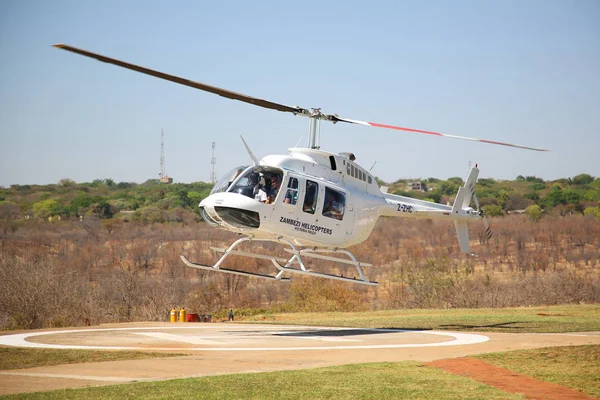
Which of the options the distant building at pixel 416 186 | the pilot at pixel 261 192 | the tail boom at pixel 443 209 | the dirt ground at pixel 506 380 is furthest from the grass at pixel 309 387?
the distant building at pixel 416 186

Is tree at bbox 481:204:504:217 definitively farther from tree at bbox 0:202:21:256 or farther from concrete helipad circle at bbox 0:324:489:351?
concrete helipad circle at bbox 0:324:489:351

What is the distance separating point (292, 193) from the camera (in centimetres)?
2470

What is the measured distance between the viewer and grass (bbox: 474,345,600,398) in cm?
1627

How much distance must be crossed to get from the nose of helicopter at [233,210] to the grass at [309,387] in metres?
7.53

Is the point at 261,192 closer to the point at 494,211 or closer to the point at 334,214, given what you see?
the point at 334,214

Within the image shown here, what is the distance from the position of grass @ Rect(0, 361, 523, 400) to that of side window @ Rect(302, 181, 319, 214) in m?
8.62

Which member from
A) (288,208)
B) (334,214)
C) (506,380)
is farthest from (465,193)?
(506,380)

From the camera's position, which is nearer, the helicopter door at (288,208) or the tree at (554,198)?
the helicopter door at (288,208)

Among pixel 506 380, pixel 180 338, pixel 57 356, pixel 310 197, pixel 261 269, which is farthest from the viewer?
pixel 261 269

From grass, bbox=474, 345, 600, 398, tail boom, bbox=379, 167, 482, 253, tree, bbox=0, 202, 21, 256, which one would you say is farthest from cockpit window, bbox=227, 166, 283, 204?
tree, bbox=0, 202, 21, 256

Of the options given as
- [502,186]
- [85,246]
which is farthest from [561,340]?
Answer: [502,186]

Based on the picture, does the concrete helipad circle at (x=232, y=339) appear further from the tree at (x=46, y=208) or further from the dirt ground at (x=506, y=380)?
the tree at (x=46, y=208)

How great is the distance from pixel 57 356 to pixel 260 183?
7656 millimetres

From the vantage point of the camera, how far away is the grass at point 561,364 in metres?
16.3
